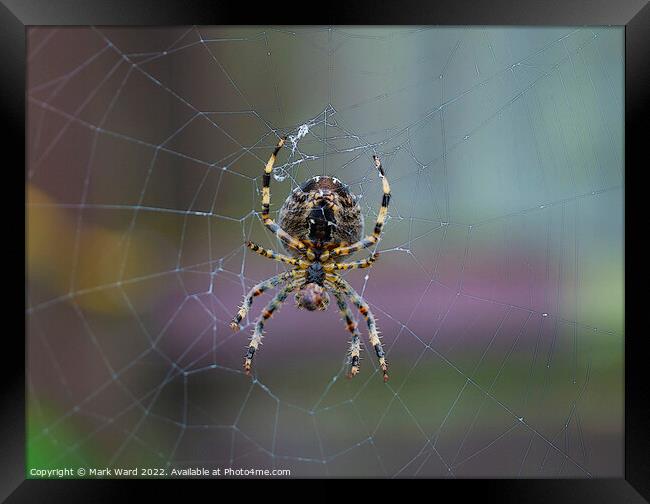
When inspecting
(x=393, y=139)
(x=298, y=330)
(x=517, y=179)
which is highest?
(x=393, y=139)

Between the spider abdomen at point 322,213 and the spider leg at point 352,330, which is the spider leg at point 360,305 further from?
the spider abdomen at point 322,213

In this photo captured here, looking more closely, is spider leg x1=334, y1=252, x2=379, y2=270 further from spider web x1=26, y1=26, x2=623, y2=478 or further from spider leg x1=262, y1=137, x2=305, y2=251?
spider web x1=26, y1=26, x2=623, y2=478

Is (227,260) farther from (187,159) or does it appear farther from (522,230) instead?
(522,230)

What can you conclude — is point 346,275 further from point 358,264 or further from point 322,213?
point 322,213

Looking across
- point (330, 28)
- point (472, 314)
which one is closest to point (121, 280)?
point (472, 314)
